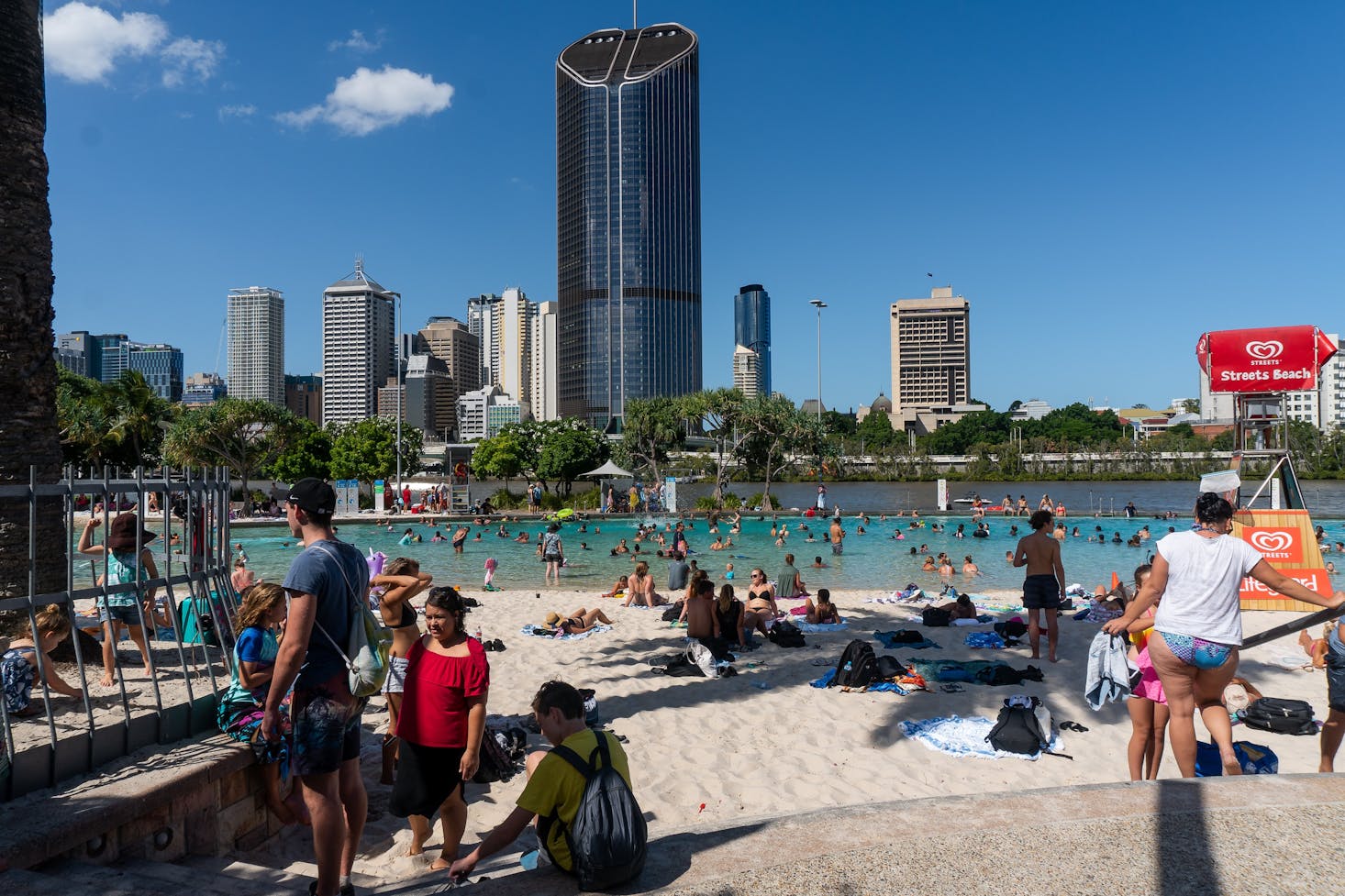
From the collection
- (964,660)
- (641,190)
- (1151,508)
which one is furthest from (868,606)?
(641,190)

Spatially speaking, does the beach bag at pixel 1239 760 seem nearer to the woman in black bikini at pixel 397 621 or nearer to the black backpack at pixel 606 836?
the black backpack at pixel 606 836

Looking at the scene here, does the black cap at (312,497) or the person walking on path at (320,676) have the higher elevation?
the black cap at (312,497)

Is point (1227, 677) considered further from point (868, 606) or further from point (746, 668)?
point (868, 606)

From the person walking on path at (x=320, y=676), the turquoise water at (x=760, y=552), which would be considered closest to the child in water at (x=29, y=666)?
the person walking on path at (x=320, y=676)

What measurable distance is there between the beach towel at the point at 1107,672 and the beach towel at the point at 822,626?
6.61 meters

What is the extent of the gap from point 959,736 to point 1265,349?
9.53m

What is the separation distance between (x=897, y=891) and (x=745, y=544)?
25.7m

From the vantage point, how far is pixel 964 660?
33.1ft

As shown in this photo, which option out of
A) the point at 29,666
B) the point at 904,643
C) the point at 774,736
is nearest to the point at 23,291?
the point at 29,666

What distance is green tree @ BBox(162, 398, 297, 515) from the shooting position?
135 ft

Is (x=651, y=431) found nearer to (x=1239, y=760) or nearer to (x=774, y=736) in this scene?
(x=774, y=736)

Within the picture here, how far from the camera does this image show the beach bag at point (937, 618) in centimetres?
1267

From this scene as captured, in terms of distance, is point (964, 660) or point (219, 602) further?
point (964, 660)

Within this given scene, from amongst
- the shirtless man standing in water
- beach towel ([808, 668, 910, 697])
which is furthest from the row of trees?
the shirtless man standing in water
